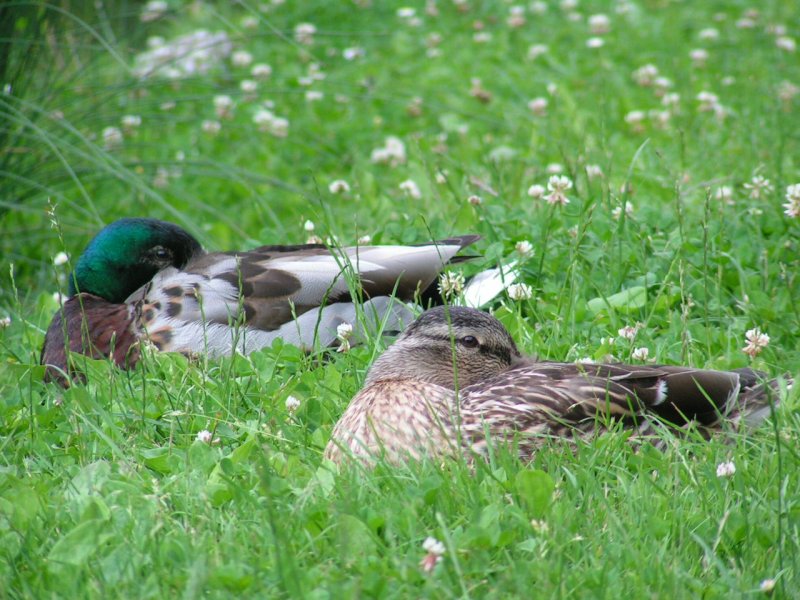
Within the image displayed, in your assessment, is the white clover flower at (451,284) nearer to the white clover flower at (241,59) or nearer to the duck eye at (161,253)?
the duck eye at (161,253)

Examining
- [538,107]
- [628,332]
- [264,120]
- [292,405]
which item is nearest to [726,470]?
[628,332]

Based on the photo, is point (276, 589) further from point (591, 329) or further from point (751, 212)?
point (751, 212)

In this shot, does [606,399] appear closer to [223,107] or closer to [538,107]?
[538,107]

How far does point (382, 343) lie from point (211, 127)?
14.0 ft

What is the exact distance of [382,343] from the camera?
4285 mm

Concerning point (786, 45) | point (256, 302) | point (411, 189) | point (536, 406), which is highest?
point (536, 406)

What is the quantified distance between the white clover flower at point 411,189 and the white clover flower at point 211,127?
2192 mm

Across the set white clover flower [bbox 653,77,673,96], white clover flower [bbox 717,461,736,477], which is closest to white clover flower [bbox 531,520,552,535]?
white clover flower [bbox 717,461,736,477]

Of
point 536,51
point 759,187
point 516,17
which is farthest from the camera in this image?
point 516,17

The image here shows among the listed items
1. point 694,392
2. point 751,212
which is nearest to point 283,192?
point 751,212

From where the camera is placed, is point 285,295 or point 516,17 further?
point 516,17

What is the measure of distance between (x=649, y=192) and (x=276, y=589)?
13.5 feet

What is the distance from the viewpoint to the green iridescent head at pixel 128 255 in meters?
5.03

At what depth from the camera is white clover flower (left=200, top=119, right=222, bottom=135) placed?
8.12 m
